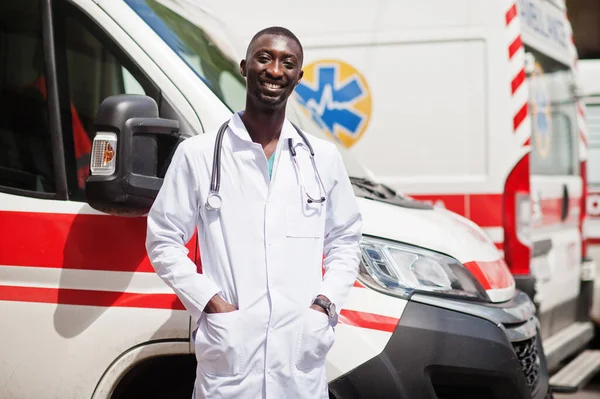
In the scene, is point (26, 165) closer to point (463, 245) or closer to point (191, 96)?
point (191, 96)

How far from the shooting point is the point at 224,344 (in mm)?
2580

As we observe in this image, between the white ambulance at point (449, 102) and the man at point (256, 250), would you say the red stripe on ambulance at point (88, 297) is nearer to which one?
the man at point (256, 250)

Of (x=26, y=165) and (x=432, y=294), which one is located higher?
(x=26, y=165)

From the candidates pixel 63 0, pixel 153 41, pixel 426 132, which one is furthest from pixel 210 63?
pixel 426 132

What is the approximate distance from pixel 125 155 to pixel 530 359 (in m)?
1.66

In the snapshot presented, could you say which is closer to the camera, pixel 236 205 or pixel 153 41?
pixel 236 205

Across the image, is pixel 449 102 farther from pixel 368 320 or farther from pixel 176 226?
pixel 176 226

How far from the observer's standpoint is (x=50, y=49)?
356 cm

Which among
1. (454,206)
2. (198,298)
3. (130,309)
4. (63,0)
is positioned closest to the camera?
(198,298)

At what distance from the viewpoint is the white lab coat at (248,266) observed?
2.60m

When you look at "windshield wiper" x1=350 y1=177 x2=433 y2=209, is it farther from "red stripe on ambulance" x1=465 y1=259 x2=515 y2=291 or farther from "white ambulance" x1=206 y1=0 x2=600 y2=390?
"white ambulance" x1=206 y1=0 x2=600 y2=390

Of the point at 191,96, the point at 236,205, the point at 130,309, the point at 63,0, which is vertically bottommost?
the point at 130,309

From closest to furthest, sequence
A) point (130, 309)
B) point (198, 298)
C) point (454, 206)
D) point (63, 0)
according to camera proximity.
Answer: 1. point (198, 298)
2. point (130, 309)
3. point (63, 0)
4. point (454, 206)

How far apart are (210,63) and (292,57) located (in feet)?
3.29
